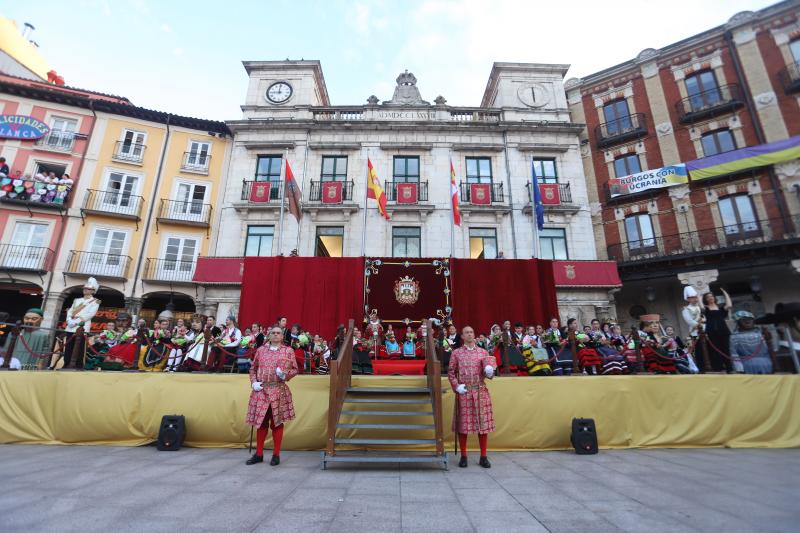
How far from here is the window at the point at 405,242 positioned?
52.0 ft

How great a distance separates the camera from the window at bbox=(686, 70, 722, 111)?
1622 centimetres

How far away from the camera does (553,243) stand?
52.7 feet

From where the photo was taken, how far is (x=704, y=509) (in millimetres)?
3471

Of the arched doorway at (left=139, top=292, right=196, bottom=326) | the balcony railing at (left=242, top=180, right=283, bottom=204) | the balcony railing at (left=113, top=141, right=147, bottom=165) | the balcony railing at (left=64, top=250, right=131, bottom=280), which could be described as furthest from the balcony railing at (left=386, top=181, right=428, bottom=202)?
the balcony railing at (left=113, top=141, right=147, bottom=165)

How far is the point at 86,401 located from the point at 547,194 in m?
17.3

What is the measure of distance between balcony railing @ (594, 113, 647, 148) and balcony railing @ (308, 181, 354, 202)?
13.0 meters

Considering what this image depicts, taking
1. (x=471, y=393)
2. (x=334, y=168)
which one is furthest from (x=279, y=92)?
(x=471, y=393)

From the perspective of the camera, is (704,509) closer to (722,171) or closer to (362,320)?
(362,320)

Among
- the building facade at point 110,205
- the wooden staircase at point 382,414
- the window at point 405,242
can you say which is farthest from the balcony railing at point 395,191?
the wooden staircase at point 382,414

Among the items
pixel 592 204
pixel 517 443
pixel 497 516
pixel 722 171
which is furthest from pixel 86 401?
pixel 722 171

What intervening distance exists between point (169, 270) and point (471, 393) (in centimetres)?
1628

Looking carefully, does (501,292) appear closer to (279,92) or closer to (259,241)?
(259,241)

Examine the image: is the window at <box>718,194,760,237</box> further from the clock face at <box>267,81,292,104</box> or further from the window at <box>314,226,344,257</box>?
the clock face at <box>267,81,292,104</box>

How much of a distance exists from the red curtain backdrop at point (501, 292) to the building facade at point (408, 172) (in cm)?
159
